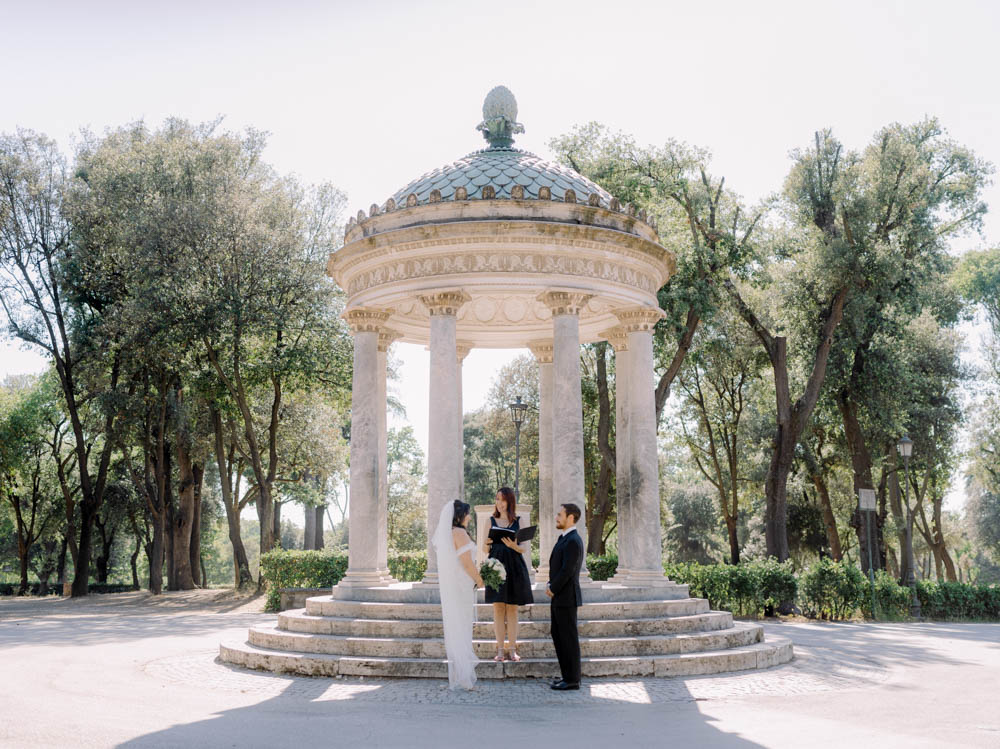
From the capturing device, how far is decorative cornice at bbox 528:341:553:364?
1870 cm

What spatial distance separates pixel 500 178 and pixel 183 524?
27.7 metres

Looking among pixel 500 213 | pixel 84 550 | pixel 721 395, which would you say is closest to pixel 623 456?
pixel 500 213

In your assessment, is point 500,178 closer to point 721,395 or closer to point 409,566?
point 409,566

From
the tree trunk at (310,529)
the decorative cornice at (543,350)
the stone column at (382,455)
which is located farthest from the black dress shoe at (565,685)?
the tree trunk at (310,529)

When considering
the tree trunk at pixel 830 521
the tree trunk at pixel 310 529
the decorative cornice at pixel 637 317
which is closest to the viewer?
the decorative cornice at pixel 637 317

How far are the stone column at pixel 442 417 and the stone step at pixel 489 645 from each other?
7.22 ft

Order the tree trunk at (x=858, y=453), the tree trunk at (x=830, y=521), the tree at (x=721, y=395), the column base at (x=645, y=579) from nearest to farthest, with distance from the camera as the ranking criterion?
the column base at (x=645, y=579) < the tree trunk at (x=858, y=453) < the tree at (x=721, y=395) < the tree trunk at (x=830, y=521)

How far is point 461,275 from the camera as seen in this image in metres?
14.3

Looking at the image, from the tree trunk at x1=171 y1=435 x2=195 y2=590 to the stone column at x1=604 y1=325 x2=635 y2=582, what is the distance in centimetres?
2529

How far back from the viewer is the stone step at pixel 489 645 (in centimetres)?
1132

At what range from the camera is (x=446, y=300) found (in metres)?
14.4

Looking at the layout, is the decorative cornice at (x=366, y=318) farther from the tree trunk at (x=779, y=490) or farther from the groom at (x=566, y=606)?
the tree trunk at (x=779, y=490)

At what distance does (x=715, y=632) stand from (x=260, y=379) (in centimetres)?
2269

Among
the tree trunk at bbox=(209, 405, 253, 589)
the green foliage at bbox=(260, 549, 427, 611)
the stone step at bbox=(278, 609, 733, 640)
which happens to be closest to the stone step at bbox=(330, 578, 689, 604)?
the stone step at bbox=(278, 609, 733, 640)
